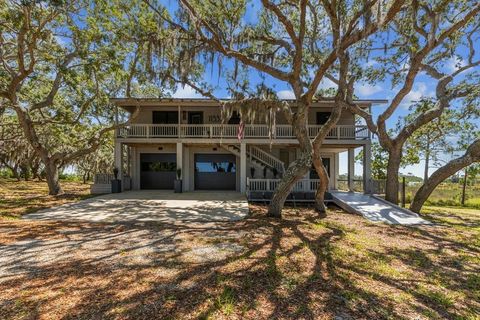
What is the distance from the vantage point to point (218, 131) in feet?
47.4

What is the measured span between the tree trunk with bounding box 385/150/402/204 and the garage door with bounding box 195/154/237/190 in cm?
900

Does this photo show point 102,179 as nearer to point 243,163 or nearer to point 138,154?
point 138,154

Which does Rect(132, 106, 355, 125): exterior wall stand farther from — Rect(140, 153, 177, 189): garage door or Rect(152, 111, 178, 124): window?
Rect(140, 153, 177, 189): garage door

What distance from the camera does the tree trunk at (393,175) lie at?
36.0 ft

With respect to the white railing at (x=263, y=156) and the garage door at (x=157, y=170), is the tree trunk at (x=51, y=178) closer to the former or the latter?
the garage door at (x=157, y=170)

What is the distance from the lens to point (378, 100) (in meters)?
13.5

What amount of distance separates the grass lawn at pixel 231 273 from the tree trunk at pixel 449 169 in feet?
11.1

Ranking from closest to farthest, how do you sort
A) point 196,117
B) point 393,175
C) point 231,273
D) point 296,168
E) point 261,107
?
point 231,273, point 296,168, point 261,107, point 393,175, point 196,117

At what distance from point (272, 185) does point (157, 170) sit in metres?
8.73

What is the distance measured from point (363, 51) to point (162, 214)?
10.8 meters

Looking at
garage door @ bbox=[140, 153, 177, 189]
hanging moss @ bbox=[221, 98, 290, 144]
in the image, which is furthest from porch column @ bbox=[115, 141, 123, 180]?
hanging moss @ bbox=[221, 98, 290, 144]

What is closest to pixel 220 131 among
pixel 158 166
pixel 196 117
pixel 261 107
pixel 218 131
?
pixel 218 131

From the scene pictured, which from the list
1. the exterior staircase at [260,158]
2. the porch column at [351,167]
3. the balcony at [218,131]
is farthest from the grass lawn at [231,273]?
the porch column at [351,167]

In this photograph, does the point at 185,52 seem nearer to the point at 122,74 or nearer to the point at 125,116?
the point at 122,74
